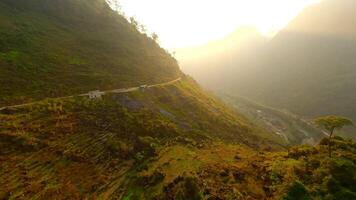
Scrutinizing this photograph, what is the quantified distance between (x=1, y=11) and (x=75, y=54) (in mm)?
43315

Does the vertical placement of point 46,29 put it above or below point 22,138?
above

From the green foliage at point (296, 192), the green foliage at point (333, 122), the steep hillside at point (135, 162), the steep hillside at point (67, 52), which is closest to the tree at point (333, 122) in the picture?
the green foliage at point (333, 122)

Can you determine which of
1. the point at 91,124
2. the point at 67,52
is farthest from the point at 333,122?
the point at 67,52

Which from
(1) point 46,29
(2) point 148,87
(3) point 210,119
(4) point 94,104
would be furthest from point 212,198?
(1) point 46,29

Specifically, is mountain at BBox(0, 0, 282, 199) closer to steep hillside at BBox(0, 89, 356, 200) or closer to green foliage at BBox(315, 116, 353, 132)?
steep hillside at BBox(0, 89, 356, 200)

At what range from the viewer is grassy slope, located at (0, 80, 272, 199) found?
144 ft

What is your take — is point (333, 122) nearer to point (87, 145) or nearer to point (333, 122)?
point (333, 122)

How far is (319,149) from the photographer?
50719mm

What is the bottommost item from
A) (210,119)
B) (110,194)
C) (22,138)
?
(210,119)

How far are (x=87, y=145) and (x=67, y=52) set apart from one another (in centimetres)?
7021

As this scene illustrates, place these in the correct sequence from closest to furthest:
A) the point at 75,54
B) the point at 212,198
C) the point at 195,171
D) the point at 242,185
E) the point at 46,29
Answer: the point at 212,198 → the point at 242,185 → the point at 195,171 → the point at 75,54 → the point at 46,29

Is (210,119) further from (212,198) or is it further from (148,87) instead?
(212,198)

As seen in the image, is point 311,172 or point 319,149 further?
point 319,149

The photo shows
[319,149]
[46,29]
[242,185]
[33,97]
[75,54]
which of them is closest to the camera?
[242,185]
